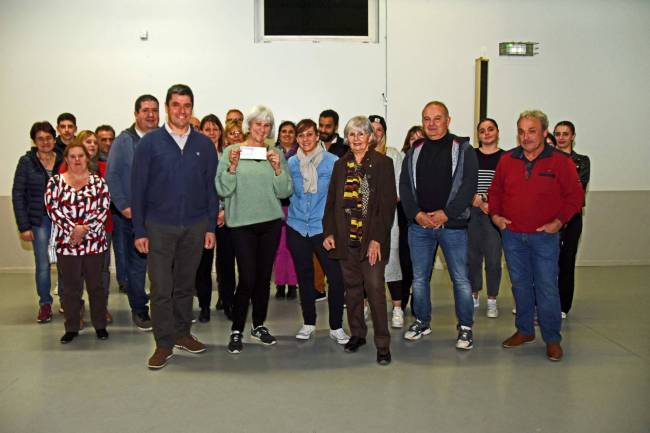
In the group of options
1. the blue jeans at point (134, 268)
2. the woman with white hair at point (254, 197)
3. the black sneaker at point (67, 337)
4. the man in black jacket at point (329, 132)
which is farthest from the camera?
the man in black jacket at point (329, 132)

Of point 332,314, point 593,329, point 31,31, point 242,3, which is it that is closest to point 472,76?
point 242,3

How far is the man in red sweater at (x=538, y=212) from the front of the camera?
160 inches

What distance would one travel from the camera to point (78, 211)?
4406 millimetres

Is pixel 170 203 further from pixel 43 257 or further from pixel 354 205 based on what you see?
pixel 43 257

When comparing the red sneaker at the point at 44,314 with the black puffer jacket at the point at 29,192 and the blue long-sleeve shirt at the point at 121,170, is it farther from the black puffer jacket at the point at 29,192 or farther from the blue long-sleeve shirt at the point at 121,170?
the blue long-sleeve shirt at the point at 121,170

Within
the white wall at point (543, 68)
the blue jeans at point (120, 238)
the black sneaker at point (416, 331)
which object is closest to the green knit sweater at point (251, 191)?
the blue jeans at point (120, 238)

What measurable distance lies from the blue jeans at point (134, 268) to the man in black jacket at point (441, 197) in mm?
2014

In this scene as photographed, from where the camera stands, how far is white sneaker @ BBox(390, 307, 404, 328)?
16.0ft

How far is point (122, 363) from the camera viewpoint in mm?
4000

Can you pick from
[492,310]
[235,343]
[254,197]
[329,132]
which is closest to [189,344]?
[235,343]

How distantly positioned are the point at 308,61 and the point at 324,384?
460cm

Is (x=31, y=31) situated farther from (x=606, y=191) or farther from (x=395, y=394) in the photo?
(x=606, y=191)

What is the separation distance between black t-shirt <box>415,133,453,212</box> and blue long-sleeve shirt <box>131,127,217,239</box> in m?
1.44

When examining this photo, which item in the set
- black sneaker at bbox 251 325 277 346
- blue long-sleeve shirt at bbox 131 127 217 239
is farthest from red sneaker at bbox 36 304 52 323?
black sneaker at bbox 251 325 277 346
